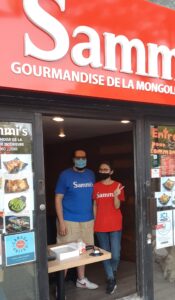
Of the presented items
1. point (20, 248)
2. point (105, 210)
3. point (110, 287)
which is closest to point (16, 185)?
point (20, 248)

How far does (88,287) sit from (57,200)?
1.16m

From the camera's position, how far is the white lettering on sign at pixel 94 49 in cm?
267

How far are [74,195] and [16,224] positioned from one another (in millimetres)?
1389

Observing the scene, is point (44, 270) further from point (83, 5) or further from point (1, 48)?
point (83, 5)

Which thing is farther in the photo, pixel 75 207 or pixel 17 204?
pixel 75 207

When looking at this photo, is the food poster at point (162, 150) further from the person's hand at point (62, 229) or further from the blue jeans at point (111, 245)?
the person's hand at point (62, 229)

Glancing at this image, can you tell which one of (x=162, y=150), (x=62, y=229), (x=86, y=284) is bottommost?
(x=86, y=284)

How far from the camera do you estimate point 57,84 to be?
9.17 feet

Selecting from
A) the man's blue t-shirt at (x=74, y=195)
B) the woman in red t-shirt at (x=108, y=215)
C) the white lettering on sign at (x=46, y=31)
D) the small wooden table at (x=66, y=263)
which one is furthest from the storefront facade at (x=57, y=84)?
the man's blue t-shirt at (x=74, y=195)

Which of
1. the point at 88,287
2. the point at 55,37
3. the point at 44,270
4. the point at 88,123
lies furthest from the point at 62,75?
the point at 88,287

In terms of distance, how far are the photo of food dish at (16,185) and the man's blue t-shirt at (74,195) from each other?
4.16ft

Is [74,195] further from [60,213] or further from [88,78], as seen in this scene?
Result: [88,78]

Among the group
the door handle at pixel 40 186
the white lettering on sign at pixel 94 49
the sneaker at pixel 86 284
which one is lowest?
the sneaker at pixel 86 284

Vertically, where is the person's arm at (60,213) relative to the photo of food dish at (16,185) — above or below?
below
